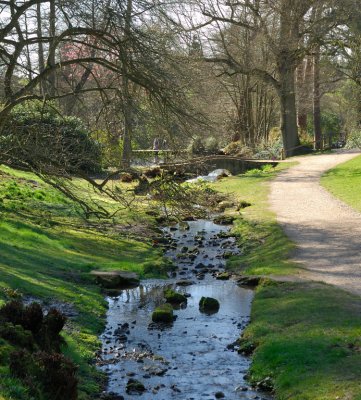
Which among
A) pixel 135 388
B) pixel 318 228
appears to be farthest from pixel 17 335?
pixel 318 228

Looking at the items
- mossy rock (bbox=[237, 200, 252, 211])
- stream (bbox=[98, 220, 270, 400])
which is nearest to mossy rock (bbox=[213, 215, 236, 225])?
mossy rock (bbox=[237, 200, 252, 211])

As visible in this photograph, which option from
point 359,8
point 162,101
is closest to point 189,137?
point 162,101

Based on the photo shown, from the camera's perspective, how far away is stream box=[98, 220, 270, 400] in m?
9.47

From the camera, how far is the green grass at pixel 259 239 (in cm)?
1641

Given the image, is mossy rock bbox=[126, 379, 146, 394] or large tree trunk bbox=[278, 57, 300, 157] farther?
large tree trunk bbox=[278, 57, 300, 157]

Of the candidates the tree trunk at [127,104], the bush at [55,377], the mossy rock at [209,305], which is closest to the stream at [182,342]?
the mossy rock at [209,305]

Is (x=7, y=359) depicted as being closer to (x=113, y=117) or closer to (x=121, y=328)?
(x=121, y=328)

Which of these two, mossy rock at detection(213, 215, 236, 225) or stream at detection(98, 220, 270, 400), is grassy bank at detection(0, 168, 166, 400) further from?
mossy rock at detection(213, 215, 236, 225)

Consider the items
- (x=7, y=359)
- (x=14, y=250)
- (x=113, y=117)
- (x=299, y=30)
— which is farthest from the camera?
(x=299, y=30)

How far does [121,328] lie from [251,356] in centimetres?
269

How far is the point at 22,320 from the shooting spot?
365 inches

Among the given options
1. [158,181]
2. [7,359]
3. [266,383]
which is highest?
[158,181]

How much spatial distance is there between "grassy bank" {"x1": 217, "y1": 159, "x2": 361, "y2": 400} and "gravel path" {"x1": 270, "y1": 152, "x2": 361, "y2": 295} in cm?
68

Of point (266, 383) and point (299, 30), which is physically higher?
point (299, 30)
